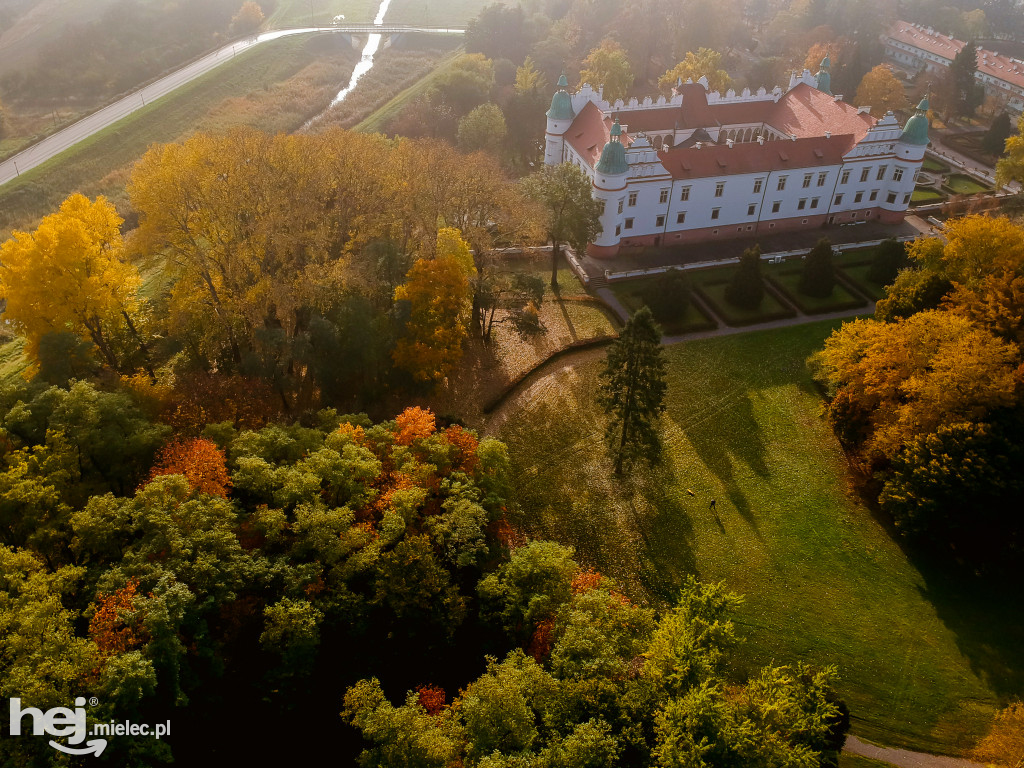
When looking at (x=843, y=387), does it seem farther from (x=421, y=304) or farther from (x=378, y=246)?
(x=378, y=246)

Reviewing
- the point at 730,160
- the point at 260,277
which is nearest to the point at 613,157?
the point at 730,160

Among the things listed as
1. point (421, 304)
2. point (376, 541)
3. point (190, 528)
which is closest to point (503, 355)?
point (421, 304)

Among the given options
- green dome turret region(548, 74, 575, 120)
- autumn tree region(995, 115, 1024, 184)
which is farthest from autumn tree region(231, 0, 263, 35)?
autumn tree region(995, 115, 1024, 184)

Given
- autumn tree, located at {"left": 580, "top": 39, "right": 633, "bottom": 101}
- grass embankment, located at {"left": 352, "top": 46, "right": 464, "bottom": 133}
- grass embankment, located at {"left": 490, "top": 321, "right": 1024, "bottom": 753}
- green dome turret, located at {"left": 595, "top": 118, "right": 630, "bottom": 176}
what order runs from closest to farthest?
1. grass embankment, located at {"left": 490, "top": 321, "right": 1024, "bottom": 753}
2. green dome turret, located at {"left": 595, "top": 118, "right": 630, "bottom": 176}
3. autumn tree, located at {"left": 580, "top": 39, "right": 633, "bottom": 101}
4. grass embankment, located at {"left": 352, "top": 46, "right": 464, "bottom": 133}

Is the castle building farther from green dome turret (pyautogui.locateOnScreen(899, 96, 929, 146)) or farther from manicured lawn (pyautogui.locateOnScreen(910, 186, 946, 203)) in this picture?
manicured lawn (pyautogui.locateOnScreen(910, 186, 946, 203))

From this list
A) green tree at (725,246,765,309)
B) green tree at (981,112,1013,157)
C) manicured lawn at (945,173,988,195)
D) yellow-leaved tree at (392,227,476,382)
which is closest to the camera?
yellow-leaved tree at (392,227,476,382)

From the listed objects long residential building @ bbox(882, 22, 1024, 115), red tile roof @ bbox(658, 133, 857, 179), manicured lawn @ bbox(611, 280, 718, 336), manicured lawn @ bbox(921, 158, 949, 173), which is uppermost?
long residential building @ bbox(882, 22, 1024, 115)

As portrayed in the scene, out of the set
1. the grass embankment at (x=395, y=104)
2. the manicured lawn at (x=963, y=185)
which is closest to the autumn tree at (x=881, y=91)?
the manicured lawn at (x=963, y=185)
